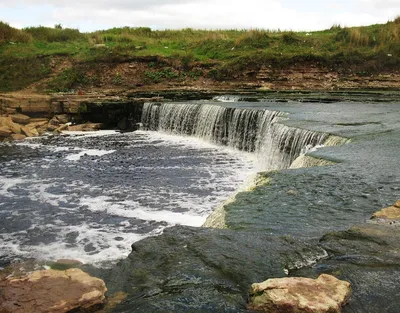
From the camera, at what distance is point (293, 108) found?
18.1m

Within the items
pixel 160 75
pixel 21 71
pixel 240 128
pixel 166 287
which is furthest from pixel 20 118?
pixel 166 287

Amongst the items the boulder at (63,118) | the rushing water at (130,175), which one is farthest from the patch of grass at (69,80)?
the rushing water at (130,175)

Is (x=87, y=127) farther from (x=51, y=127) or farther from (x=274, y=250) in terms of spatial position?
(x=274, y=250)

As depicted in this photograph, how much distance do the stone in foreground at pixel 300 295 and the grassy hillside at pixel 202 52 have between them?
24.0 m

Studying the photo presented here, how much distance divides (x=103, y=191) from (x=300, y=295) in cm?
825

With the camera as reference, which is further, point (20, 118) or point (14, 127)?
point (20, 118)

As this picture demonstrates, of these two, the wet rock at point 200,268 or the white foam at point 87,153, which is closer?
the wet rock at point 200,268

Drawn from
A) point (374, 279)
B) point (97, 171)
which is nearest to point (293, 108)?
point (97, 171)

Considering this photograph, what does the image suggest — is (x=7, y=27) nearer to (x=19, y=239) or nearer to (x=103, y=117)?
(x=103, y=117)

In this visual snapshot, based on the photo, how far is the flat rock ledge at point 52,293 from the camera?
4312mm

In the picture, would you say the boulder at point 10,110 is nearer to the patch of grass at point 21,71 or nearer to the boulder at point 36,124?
the boulder at point 36,124

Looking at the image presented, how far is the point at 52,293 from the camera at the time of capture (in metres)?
4.55

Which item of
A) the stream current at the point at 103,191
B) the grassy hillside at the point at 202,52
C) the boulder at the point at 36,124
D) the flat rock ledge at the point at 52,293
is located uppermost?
the grassy hillside at the point at 202,52

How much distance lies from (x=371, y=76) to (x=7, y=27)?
2445 cm
